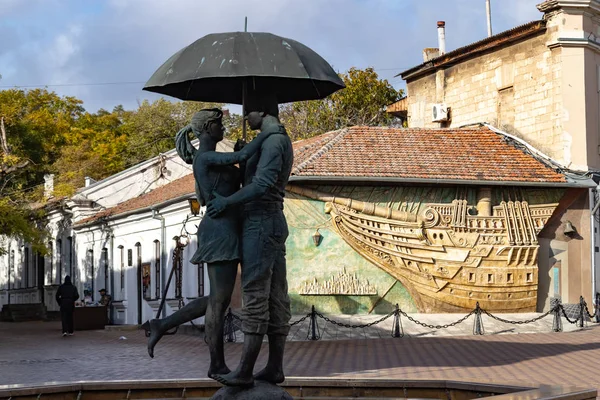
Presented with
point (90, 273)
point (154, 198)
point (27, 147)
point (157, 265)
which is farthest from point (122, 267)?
point (27, 147)

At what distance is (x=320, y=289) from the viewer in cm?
2345

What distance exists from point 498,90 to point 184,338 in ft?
36.9

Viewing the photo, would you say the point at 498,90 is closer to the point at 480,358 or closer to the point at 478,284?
the point at 478,284

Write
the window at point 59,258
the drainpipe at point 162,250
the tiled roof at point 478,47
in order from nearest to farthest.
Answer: the tiled roof at point 478,47 → the drainpipe at point 162,250 → the window at point 59,258

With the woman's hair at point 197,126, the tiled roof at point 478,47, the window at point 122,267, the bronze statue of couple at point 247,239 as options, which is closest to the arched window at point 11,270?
the window at point 122,267

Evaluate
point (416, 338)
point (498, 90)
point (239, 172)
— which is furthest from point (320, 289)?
point (239, 172)

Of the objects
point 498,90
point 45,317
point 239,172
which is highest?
point 498,90

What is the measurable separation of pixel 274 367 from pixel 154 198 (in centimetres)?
2506

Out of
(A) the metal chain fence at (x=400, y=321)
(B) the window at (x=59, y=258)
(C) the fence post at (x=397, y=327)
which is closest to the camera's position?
(A) the metal chain fence at (x=400, y=321)

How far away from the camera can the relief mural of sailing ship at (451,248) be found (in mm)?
23641

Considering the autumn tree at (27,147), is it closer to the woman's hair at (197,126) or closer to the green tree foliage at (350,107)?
the green tree foliage at (350,107)

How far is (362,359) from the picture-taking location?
17.9m

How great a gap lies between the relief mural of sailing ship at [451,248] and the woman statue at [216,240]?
584 inches

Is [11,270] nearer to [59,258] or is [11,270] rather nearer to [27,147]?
[59,258]
